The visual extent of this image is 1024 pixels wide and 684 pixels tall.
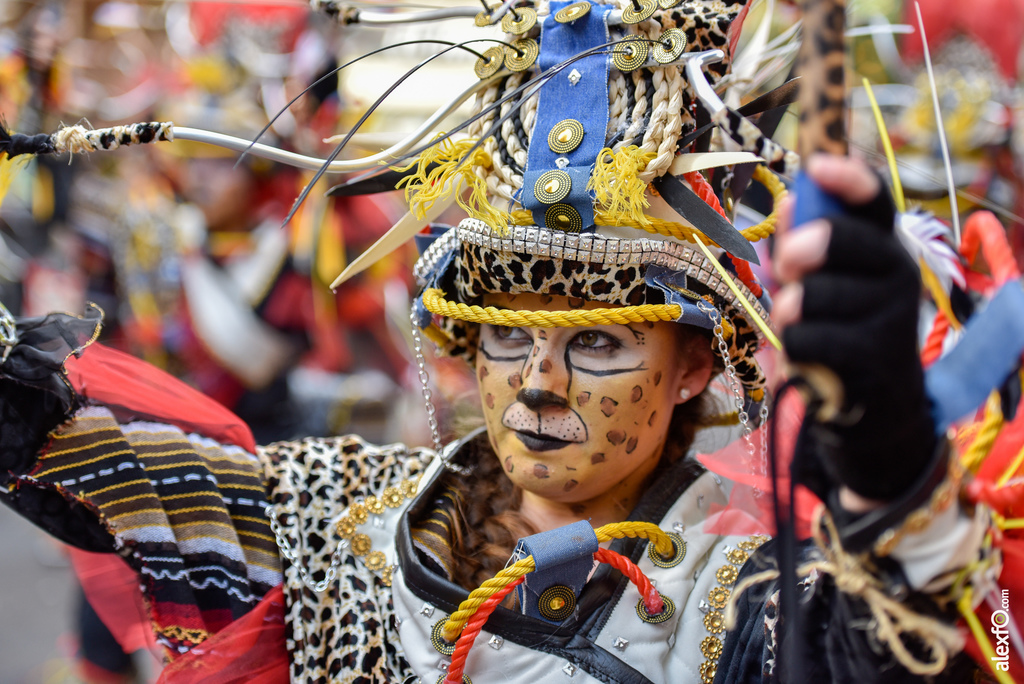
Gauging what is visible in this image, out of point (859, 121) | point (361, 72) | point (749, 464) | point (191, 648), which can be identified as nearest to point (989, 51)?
point (859, 121)

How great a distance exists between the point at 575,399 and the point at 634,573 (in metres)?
0.34

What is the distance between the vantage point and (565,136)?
5.09 feet

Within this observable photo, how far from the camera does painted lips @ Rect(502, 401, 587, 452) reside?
63.7 inches

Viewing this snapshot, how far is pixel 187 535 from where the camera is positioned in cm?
174

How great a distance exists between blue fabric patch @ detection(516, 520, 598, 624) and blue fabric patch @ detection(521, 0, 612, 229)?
0.56m

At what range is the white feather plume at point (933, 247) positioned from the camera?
1.42 meters

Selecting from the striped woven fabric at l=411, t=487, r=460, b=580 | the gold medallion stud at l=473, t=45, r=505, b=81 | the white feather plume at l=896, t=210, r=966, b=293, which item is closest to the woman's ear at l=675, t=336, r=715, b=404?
the white feather plume at l=896, t=210, r=966, b=293

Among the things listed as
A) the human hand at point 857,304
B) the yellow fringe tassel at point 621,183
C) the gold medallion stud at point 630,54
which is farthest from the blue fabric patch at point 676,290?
the human hand at point 857,304

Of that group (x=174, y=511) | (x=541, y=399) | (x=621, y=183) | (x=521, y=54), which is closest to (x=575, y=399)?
(x=541, y=399)

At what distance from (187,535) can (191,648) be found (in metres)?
0.22

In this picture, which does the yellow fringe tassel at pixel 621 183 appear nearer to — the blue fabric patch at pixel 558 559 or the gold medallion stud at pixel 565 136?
the gold medallion stud at pixel 565 136

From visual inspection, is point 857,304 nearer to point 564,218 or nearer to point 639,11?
point 564,218

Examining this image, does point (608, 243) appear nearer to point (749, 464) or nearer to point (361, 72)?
point (749, 464)

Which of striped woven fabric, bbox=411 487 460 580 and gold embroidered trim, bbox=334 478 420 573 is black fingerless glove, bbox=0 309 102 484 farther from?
striped woven fabric, bbox=411 487 460 580
